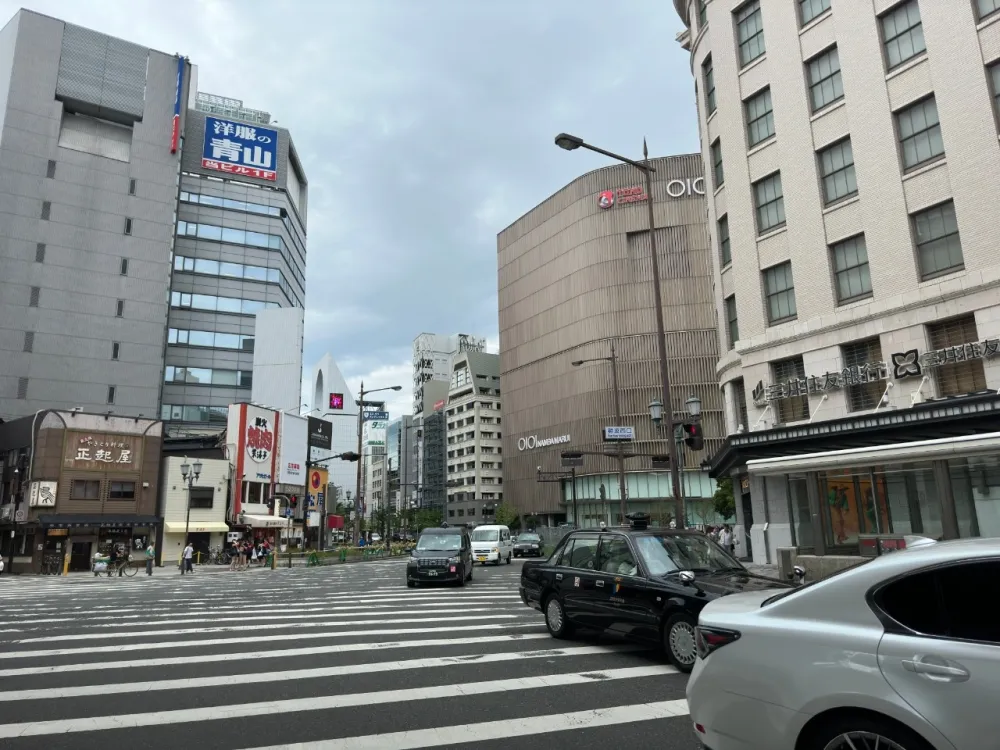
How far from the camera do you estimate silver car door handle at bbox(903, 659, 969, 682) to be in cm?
314

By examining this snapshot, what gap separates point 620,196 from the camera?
268 ft

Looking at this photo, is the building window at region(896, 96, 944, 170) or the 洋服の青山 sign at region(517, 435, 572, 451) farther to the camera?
the 洋服の青山 sign at region(517, 435, 572, 451)

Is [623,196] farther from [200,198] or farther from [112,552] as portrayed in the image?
[112,552]

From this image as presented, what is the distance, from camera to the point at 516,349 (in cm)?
9506

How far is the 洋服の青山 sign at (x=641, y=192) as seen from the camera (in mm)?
78812

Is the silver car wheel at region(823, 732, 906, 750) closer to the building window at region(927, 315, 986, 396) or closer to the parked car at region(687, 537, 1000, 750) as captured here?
the parked car at region(687, 537, 1000, 750)

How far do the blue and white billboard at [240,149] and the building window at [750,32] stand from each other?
6530 cm

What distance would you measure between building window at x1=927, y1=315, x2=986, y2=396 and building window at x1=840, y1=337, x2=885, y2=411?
1.64 metres

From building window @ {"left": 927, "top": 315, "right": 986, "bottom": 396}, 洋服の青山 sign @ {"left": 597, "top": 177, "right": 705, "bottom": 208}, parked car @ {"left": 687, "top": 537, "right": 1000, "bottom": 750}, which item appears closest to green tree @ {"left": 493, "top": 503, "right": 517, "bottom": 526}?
洋服の青山 sign @ {"left": 597, "top": 177, "right": 705, "bottom": 208}

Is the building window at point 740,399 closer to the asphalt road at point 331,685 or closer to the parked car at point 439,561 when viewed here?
the parked car at point 439,561

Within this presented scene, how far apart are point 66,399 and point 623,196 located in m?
63.3

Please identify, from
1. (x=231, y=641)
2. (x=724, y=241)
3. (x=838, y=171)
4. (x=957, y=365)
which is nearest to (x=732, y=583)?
(x=231, y=641)

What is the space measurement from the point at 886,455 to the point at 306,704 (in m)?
17.1

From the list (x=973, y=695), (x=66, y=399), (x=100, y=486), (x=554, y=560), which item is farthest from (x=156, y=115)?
(x=973, y=695)
